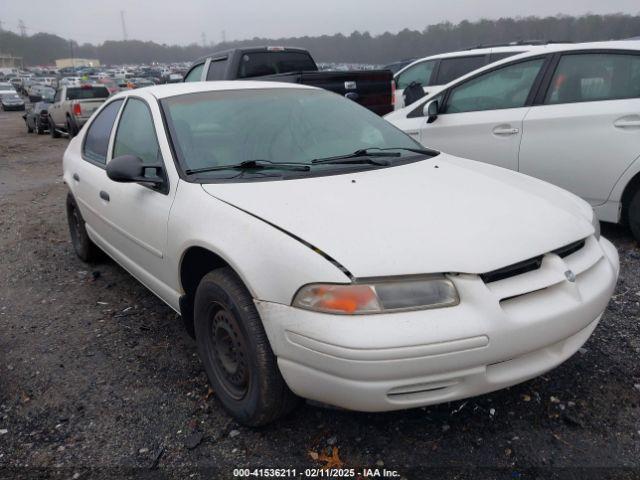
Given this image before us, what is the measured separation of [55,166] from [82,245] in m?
7.50

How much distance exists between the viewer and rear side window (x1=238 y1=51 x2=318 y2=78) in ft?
27.6

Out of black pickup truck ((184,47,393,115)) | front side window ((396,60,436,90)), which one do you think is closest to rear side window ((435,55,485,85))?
front side window ((396,60,436,90))

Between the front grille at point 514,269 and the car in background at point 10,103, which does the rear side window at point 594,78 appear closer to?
the front grille at point 514,269

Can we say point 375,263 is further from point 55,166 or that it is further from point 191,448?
point 55,166

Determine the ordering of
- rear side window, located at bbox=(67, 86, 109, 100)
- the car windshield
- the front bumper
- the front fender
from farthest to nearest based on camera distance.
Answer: rear side window, located at bbox=(67, 86, 109, 100) < the car windshield < the front fender < the front bumper

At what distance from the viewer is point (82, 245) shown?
4.59 meters

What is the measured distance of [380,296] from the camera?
1.91m

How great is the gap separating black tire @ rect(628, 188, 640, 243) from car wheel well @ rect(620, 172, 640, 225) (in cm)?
3

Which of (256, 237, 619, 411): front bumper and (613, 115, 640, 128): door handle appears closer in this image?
(256, 237, 619, 411): front bumper

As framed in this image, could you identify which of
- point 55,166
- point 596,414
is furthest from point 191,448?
point 55,166

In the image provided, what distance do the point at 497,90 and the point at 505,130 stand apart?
0.45 metres

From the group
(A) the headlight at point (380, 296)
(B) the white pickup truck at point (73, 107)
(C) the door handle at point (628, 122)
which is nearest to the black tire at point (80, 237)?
(A) the headlight at point (380, 296)

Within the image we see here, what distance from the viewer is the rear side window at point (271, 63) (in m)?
8.40

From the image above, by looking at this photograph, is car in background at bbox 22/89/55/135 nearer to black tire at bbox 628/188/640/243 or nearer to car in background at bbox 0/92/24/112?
car in background at bbox 0/92/24/112
